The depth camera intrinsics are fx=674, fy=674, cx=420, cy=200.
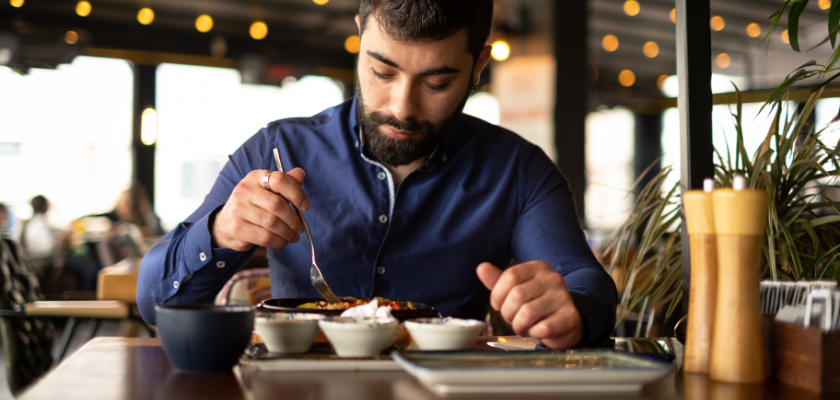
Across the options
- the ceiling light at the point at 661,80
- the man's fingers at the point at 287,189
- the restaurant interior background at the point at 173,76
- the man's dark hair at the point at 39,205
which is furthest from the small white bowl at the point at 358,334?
the ceiling light at the point at 661,80

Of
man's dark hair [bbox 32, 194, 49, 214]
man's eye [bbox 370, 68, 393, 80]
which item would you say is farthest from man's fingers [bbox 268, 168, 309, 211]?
man's dark hair [bbox 32, 194, 49, 214]

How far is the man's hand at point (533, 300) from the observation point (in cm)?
84

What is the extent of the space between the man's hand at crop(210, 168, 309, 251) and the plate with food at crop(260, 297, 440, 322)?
0.34 feet

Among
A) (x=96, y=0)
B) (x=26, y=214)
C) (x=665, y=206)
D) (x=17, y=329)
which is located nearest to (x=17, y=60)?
(x=96, y=0)

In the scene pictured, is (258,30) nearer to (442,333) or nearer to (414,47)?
(414,47)

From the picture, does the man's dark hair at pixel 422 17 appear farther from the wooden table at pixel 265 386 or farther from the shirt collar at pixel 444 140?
the wooden table at pixel 265 386

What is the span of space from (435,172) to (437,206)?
2.9 inches

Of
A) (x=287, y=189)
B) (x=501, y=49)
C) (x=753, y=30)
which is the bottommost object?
(x=287, y=189)

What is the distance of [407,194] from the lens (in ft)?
4.69

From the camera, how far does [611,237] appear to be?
1861 millimetres

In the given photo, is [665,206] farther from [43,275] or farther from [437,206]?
[43,275]

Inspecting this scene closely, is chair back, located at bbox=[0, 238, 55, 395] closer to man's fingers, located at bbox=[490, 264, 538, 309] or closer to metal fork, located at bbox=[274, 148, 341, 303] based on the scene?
metal fork, located at bbox=[274, 148, 341, 303]

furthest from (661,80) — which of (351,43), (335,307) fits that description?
(335,307)

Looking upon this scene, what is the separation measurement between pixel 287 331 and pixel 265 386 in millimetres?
106
